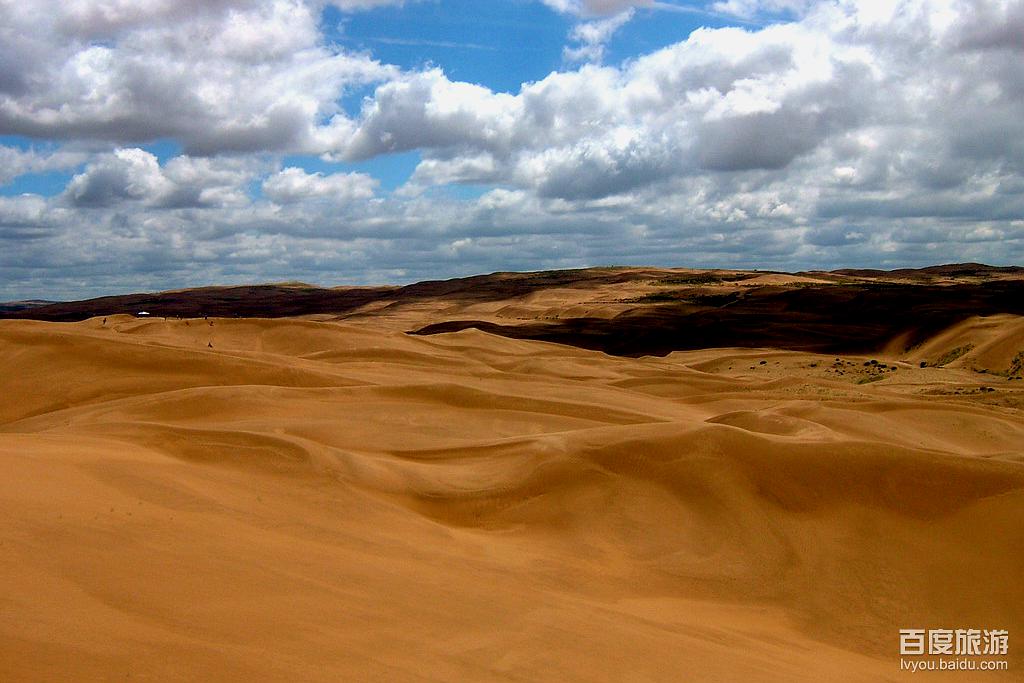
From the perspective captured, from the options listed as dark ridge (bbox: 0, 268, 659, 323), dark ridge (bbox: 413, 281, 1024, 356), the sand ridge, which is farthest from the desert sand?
dark ridge (bbox: 0, 268, 659, 323)

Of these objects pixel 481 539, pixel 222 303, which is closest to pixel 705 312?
pixel 481 539

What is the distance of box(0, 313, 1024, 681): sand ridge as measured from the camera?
476 cm

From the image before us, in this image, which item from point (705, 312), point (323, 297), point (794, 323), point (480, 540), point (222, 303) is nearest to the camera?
point (480, 540)

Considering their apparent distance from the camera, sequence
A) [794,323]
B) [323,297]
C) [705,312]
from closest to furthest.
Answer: [794,323]
[705,312]
[323,297]

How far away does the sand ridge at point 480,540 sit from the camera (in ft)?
15.6

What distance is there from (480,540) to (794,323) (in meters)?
35.7

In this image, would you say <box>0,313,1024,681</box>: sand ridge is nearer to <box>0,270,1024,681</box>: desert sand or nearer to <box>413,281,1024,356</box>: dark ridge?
<box>0,270,1024,681</box>: desert sand

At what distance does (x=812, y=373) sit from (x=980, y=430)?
40.9 feet

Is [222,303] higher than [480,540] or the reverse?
higher

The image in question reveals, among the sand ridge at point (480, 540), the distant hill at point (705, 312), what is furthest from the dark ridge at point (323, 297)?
the sand ridge at point (480, 540)

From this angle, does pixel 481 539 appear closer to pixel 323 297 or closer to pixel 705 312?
pixel 705 312

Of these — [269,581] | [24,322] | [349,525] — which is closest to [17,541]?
[269,581]

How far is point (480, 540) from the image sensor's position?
318 inches

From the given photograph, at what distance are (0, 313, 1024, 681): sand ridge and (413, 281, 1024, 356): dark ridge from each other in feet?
72.9
